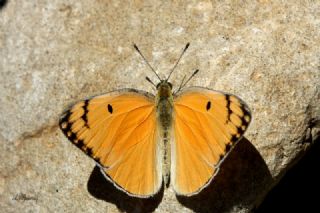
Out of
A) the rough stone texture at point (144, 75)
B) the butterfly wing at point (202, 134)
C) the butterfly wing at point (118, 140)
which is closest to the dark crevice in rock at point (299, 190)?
the rough stone texture at point (144, 75)

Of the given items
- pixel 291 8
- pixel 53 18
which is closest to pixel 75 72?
pixel 53 18

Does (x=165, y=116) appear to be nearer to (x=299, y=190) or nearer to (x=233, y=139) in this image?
(x=233, y=139)

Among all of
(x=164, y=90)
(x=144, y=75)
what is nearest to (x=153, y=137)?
(x=164, y=90)

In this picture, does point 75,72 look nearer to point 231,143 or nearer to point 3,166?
point 3,166

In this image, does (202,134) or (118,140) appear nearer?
(202,134)

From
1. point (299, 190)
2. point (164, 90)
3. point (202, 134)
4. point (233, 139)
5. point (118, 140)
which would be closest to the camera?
point (233, 139)

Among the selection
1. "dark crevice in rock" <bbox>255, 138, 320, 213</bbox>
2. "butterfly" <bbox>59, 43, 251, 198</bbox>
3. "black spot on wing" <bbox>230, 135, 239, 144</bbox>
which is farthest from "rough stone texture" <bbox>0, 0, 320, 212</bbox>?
"dark crevice in rock" <bbox>255, 138, 320, 213</bbox>
